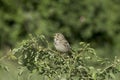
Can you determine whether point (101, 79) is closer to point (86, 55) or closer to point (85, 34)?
point (86, 55)

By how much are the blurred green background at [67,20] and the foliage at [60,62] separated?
684cm

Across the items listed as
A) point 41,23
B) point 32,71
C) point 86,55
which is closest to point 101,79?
point 86,55

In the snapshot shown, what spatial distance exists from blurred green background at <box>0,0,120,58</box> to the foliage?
6.84 meters

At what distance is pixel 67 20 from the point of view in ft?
46.5

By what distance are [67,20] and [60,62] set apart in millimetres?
7296

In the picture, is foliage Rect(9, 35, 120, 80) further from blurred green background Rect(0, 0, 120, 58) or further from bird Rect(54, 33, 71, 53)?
blurred green background Rect(0, 0, 120, 58)

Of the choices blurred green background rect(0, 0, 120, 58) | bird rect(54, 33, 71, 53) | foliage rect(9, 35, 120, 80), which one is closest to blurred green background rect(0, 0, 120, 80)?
blurred green background rect(0, 0, 120, 58)

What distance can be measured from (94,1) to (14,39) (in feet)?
6.57

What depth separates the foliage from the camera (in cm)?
668

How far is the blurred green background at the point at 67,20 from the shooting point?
13.9 m

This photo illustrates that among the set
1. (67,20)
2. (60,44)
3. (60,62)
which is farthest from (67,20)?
(60,62)

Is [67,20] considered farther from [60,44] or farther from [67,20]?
[60,44]

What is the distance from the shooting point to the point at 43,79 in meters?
6.89

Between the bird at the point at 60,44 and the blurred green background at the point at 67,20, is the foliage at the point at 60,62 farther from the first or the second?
the blurred green background at the point at 67,20
